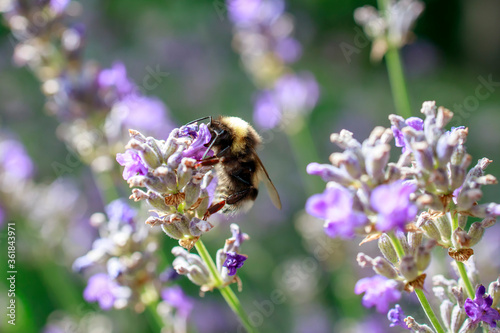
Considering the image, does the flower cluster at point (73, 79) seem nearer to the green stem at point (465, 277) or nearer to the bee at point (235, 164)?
→ the bee at point (235, 164)

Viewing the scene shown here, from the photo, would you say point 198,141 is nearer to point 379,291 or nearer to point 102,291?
point 379,291

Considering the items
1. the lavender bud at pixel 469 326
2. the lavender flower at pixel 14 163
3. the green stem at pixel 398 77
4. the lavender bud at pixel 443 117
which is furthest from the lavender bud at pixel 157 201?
the lavender flower at pixel 14 163

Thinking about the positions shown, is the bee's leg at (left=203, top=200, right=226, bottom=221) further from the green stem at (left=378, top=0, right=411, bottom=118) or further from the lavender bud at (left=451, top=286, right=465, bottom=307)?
the green stem at (left=378, top=0, right=411, bottom=118)

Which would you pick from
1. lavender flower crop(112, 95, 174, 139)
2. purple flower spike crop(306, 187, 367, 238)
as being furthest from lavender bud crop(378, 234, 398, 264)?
lavender flower crop(112, 95, 174, 139)

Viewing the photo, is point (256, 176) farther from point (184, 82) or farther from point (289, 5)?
point (289, 5)

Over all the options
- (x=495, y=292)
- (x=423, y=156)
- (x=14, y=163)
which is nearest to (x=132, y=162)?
(x=423, y=156)

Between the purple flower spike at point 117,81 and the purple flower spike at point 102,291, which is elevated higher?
the purple flower spike at point 117,81
